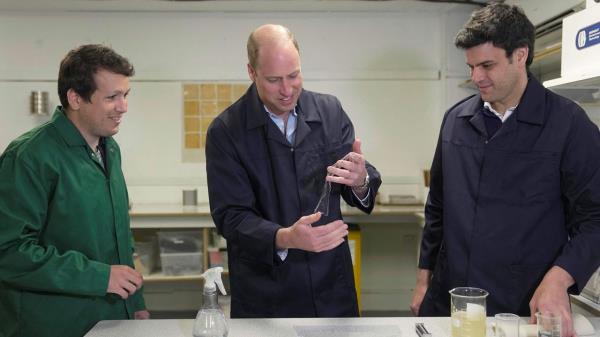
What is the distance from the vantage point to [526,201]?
160 centimetres

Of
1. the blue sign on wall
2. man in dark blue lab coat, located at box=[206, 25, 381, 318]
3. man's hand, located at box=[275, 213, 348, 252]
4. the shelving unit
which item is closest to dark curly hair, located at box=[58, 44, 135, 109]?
man in dark blue lab coat, located at box=[206, 25, 381, 318]

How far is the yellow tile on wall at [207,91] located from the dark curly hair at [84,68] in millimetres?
2639

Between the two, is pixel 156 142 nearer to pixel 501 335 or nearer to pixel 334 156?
pixel 334 156

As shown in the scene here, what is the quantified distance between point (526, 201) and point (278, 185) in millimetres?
764

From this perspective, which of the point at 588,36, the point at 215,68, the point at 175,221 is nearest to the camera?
the point at 588,36

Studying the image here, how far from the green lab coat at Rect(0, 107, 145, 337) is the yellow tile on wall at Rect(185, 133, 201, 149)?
2697 mm

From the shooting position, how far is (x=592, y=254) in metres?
1.51

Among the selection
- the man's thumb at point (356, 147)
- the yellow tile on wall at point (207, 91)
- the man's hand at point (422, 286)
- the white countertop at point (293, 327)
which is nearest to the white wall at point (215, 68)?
the yellow tile on wall at point (207, 91)

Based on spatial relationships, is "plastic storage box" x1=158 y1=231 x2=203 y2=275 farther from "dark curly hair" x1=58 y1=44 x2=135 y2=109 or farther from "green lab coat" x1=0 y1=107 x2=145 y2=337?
"dark curly hair" x1=58 y1=44 x2=135 y2=109

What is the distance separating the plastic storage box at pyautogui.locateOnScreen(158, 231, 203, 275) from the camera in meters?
3.93

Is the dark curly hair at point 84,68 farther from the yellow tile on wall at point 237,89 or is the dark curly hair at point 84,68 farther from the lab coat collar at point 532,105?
the yellow tile on wall at point 237,89

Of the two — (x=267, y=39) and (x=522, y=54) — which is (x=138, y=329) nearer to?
(x=267, y=39)

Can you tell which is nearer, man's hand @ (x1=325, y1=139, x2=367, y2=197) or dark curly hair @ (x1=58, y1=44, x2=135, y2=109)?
man's hand @ (x1=325, y1=139, x2=367, y2=197)

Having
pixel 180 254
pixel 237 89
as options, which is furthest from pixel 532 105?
pixel 237 89
